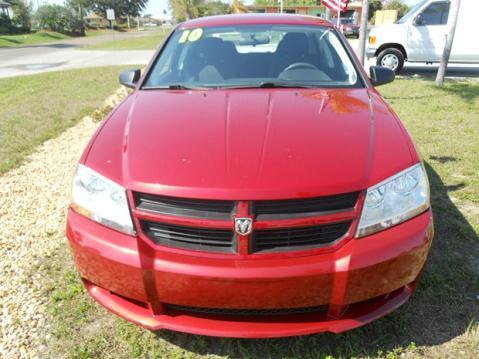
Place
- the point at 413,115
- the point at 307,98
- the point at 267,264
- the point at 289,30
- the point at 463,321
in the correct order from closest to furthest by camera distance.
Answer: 1. the point at 267,264
2. the point at 463,321
3. the point at 307,98
4. the point at 289,30
5. the point at 413,115

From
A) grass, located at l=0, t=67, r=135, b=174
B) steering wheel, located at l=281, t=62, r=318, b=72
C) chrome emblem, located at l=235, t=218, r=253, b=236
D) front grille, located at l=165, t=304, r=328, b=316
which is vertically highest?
steering wheel, located at l=281, t=62, r=318, b=72

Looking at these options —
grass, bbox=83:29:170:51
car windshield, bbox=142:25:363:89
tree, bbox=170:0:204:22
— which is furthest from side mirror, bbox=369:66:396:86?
tree, bbox=170:0:204:22

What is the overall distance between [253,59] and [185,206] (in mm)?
1672

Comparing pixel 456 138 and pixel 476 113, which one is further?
pixel 476 113

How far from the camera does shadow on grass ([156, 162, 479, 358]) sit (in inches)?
82.6

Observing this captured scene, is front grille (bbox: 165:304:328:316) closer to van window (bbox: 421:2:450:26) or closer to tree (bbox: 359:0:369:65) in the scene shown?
tree (bbox: 359:0:369:65)

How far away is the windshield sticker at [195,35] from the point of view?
11.0 feet

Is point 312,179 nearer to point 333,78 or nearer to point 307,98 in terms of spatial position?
point 307,98

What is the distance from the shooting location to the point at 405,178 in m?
1.91

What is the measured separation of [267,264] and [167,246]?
43 cm

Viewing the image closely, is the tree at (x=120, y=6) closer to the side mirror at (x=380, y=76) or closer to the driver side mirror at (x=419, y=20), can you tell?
the driver side mirror at (x=419, y=20)

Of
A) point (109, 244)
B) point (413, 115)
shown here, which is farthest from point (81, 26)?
point (109, 244)

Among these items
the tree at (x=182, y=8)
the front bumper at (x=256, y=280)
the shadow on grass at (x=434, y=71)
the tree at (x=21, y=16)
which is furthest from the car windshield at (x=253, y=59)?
the tree at (x=21, y=16)

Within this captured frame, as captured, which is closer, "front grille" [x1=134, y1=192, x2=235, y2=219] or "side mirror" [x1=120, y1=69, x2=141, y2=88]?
"front grille" [x1=134, y1=192, x2=235, y2=219]
